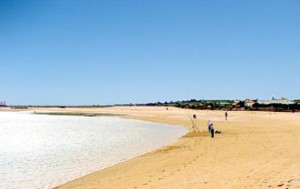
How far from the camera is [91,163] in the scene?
21.6 metres

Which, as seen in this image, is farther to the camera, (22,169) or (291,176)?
→ (22,169)

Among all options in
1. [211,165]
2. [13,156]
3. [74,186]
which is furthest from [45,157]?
[211,165]

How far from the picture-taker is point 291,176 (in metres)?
12.1

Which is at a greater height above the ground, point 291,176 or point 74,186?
point 291,176

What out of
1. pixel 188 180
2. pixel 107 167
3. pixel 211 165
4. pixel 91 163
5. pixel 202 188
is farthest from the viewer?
pixel 91 163

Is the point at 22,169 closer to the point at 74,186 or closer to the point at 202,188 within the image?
the point at 74,186

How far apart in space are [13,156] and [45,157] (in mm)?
2580

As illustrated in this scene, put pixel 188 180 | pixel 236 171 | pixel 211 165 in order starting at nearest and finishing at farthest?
pixel 188 180 → pixel 236 171 → pixel 211 165

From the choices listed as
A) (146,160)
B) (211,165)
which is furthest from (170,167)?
(146,160)

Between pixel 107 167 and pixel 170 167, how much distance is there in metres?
4.19

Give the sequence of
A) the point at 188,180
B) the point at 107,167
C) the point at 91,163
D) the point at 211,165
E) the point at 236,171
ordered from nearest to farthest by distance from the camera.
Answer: the point at 188,180 < the point at 236,171 < the point at 211,165 < the point at 107,167 < the point at 91,163

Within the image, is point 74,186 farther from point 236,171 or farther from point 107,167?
point 236,171

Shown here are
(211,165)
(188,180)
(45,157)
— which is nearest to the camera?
(188,180)

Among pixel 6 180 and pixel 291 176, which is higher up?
pixel 291 176
